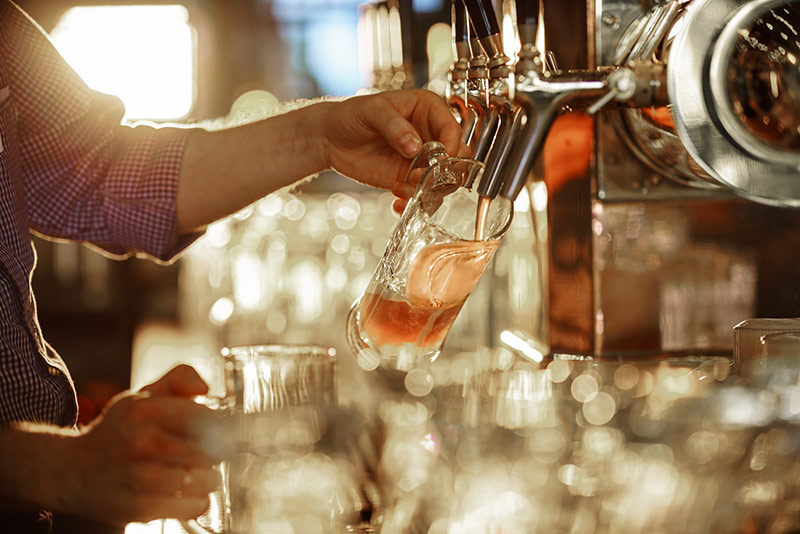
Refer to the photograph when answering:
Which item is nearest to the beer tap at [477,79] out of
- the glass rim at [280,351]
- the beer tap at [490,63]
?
the beer tap at [490,63]

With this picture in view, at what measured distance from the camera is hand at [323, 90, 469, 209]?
0.99 m

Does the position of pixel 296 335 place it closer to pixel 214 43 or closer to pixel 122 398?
pixel 122 398

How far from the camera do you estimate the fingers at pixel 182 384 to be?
625 mm

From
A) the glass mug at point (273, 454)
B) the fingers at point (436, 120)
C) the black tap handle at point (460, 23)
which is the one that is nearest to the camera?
the glass mug at point (273, 454)

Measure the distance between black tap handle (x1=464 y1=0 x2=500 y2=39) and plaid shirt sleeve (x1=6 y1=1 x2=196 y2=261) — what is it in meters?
0.64

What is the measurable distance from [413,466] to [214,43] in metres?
6.08

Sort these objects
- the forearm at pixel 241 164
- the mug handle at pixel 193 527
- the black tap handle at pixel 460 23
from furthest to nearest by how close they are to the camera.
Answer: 1. the forearm at pixel 241 164
2. the black tap handle at pixel 460 23
3. the mug handle at pixel 193 527

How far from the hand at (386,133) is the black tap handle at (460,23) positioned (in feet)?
0.37

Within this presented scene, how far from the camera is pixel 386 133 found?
1.03 m

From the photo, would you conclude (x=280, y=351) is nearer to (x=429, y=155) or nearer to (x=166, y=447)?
(x=166, y=447)

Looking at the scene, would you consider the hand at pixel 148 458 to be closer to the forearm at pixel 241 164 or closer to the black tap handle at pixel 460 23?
the black tap handle at pixel 460 23

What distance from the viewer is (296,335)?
297 cm

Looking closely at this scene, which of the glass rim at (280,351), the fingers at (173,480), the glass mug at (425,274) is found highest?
the glass mug at (425,274)

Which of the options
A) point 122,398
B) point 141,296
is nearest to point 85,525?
point 122,398
